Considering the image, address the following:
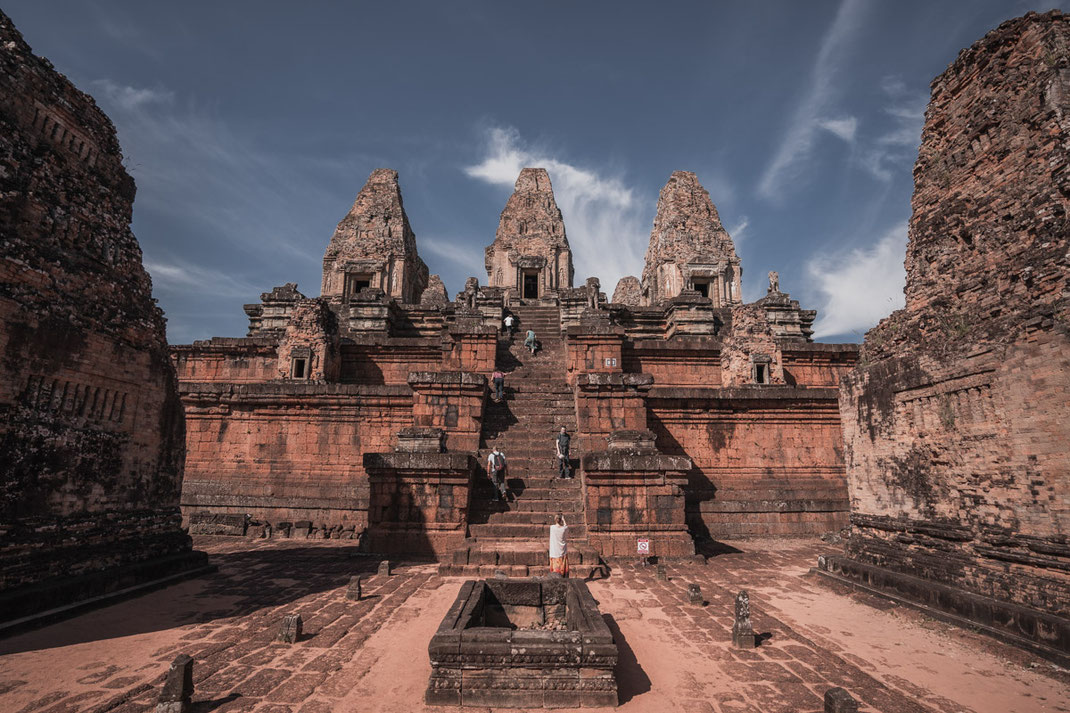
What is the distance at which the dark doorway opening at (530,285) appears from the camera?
3105cm

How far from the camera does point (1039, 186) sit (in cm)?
541

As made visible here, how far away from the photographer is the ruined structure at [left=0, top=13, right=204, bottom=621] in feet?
18.3

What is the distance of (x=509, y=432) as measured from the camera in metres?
11.0

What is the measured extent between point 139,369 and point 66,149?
10.4 ft

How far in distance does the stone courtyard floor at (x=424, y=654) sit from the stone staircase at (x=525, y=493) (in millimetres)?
868

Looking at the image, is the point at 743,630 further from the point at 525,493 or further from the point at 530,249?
the point at 530,249

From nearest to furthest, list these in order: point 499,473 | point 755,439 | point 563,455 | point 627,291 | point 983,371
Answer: point 983,371 < point 499,473 < point 563,455 < point 755,439 < point 627,291

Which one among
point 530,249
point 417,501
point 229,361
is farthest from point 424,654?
point 530,249

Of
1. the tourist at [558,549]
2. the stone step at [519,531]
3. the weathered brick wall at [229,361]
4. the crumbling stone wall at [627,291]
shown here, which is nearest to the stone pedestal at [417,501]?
the stone step at [519,531]

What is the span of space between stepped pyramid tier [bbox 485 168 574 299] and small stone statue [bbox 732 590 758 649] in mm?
25208

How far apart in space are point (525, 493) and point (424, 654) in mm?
4834

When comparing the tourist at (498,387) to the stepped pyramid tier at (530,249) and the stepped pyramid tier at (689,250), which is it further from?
the stepped pyramid tier at (689,250)

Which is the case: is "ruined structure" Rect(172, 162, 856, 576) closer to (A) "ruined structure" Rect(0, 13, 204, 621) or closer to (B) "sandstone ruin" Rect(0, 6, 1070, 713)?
(B) "sandstone ruin" Rect(0, 6, 1070, 713)

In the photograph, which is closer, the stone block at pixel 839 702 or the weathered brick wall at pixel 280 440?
the stone block at pixel 839 702
